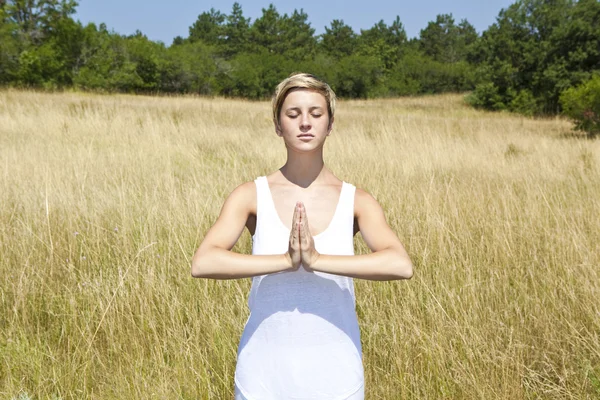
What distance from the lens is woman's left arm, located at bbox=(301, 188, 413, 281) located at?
117 centimetres

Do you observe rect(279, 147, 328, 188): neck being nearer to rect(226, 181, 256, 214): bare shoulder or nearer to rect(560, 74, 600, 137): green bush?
rect(226, 181, 256, 214): bare shoulder

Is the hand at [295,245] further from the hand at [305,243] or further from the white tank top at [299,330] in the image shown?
the white tank top at [299,330]

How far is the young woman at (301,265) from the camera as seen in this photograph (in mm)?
1232

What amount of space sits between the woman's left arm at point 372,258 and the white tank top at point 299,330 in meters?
0.06

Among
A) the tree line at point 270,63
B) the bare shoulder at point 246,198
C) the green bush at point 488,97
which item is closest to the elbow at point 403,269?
the bare shoulder at point 246,198

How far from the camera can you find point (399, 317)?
266 cm

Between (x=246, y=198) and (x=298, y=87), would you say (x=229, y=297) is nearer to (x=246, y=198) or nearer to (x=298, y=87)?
(x=246, y=198)

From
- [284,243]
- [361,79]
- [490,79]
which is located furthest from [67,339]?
[361,79]

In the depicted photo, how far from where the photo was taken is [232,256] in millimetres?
1216

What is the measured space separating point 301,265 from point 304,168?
0.26 meters

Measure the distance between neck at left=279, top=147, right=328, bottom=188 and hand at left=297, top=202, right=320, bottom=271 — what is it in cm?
23

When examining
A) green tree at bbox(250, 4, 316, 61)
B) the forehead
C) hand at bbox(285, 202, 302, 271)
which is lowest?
hand at bbox(285, 202, 302, 271)

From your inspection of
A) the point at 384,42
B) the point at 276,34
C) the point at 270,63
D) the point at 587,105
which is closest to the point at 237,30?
the point at 276,34

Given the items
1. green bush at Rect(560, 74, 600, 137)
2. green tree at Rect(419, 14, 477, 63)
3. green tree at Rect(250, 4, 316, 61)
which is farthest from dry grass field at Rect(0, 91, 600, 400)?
green tree at Rect(419, 14, 477, 63)
